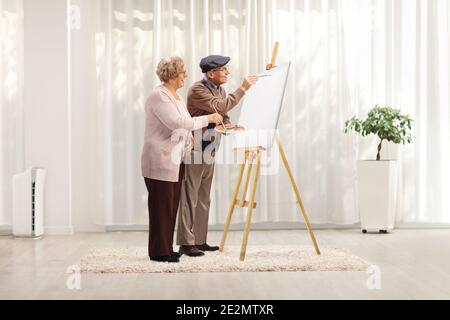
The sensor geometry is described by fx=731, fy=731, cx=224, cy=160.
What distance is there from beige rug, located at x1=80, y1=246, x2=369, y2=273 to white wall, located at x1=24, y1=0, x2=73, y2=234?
155 cm

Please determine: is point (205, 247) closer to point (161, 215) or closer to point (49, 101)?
point (161, 215)

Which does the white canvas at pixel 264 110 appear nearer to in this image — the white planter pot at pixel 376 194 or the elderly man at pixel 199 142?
the elderly man at pixel 199 142

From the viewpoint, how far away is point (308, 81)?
7008mm

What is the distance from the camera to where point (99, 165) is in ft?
22.7

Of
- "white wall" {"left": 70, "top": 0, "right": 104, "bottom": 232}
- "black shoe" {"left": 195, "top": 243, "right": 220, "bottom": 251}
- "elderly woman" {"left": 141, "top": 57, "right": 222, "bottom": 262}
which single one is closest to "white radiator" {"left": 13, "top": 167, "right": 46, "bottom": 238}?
"white wall" {"left": 70, "top": 0, "right": 104, "bottom": 232}

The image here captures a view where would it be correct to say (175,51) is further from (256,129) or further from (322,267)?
(322,267)

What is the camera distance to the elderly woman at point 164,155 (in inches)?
187

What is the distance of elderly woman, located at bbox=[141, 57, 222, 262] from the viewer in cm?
476

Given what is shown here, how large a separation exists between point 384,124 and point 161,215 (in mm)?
2637

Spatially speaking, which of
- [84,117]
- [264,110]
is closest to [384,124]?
[264,110]

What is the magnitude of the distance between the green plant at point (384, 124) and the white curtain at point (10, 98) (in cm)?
308

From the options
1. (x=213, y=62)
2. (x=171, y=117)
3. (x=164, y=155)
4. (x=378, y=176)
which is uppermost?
(x=213, y=62)
